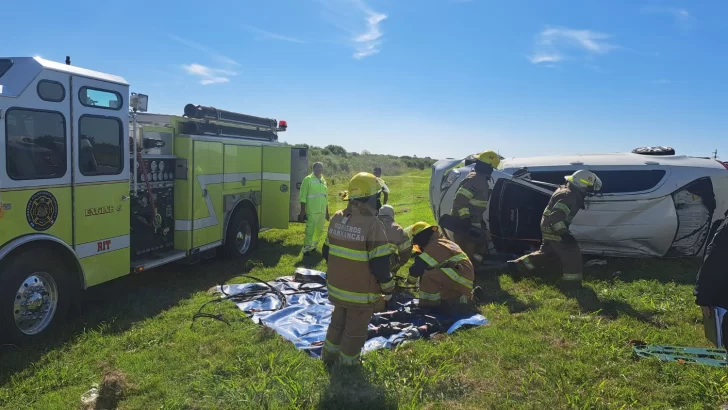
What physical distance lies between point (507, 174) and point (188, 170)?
4.89 metres

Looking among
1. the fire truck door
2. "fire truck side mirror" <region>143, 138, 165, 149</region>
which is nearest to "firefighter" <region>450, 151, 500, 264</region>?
"fire truck side mirror" <region>143, 138, 165, 149</region>

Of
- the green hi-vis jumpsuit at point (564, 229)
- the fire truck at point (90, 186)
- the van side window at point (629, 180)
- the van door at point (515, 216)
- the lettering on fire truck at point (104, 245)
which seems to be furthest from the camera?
the van door at point (515, 216)

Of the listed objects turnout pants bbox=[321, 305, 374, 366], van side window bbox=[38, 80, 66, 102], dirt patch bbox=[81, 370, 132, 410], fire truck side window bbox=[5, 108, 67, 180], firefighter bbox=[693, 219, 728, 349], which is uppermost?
van side window bbox=[38, 80, 66, 102]

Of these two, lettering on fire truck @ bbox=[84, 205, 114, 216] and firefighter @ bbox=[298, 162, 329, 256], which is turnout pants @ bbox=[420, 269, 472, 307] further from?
lettering on fire truck @ bbox=[84, 205, 114, 216]

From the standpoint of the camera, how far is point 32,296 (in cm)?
495

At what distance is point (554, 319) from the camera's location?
18.7 ft

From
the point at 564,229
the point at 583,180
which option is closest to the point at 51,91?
the point at 564,229

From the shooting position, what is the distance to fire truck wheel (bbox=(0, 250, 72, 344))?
4.65 metres

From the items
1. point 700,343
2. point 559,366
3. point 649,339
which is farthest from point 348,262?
point 700,343

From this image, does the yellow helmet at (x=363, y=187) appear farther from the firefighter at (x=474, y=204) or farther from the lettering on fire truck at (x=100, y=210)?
the firefighter at (x=474, y=204)

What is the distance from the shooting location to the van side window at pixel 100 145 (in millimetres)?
5414

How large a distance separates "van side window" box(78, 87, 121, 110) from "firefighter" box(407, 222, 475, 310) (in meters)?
3.76

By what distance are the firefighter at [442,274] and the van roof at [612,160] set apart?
10.1 ft

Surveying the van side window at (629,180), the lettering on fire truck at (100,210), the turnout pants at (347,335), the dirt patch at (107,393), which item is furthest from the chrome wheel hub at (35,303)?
the van side window at (629,180)
